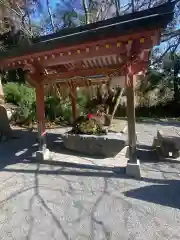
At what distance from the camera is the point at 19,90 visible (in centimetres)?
1002

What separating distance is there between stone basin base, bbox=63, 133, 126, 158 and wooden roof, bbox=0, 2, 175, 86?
1.43 m

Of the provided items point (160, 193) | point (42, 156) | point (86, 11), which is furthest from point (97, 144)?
point (86, 11)

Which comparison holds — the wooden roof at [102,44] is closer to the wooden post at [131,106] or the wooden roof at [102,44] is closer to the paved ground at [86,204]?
the wooden post at [131,106]

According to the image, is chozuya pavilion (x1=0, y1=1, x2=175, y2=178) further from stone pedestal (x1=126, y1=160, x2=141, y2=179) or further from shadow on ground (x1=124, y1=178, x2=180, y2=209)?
shadow on ground (x1=124, y1=178, x2=180, y2=209)

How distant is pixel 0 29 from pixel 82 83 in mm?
3984

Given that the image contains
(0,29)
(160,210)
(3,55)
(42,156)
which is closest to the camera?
(160,210)

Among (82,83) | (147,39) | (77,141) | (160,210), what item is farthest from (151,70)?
(160,210)

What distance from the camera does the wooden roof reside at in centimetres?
279

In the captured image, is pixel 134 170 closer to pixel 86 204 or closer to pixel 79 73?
pixel 86 204

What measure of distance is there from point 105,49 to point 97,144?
6.92 feet

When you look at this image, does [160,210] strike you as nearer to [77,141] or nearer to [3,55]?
[77,141]

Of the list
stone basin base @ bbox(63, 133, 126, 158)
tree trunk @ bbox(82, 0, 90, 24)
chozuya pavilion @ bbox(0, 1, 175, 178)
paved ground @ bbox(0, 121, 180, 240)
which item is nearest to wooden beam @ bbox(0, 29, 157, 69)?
chozuya pavilion @ bbox(0, 1, 175, 178)

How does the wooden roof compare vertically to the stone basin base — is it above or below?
above

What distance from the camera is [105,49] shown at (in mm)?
3279
